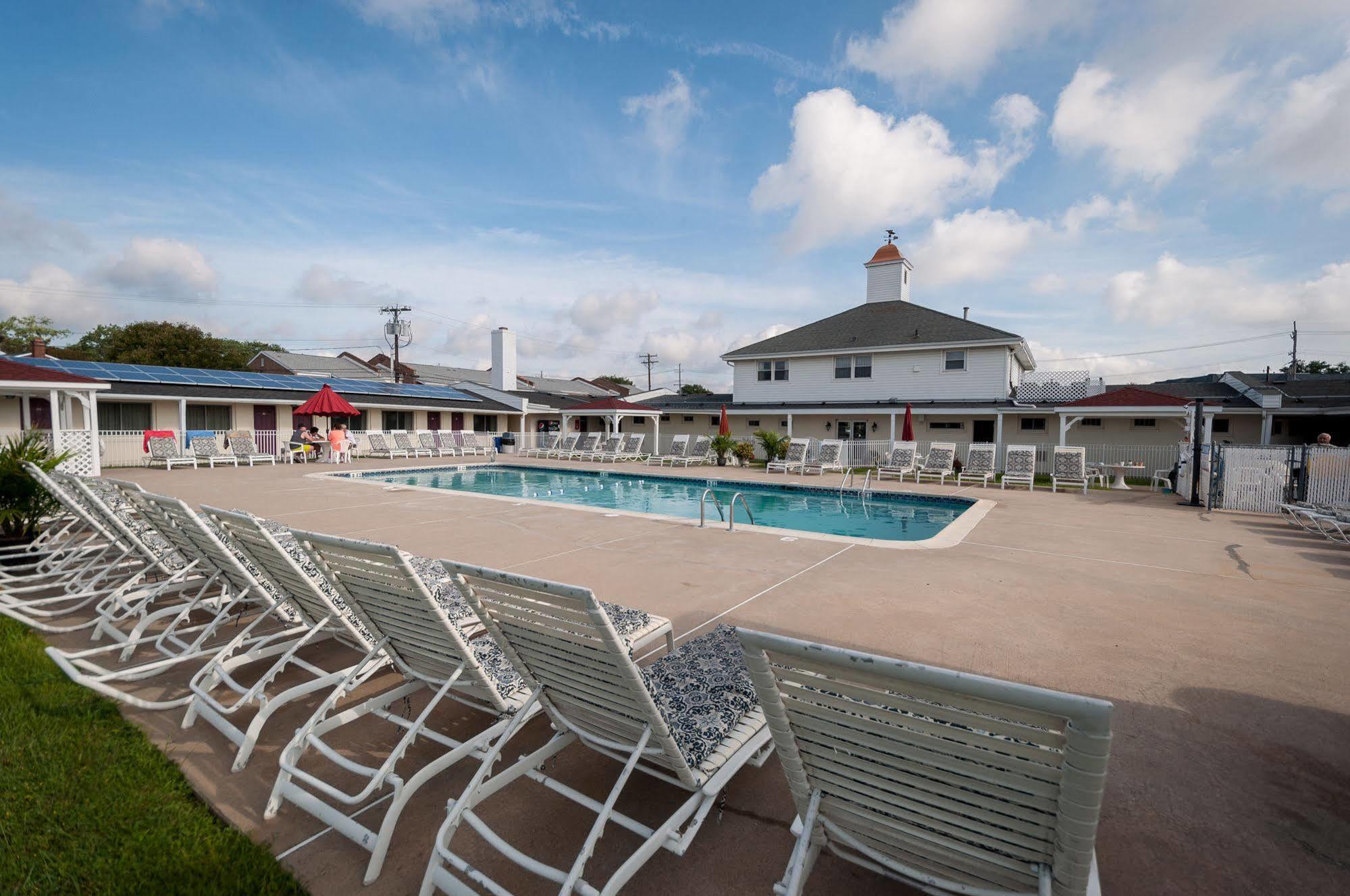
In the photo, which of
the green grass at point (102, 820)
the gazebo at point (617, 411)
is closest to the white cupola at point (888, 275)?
the gazebo at point (617, 411)

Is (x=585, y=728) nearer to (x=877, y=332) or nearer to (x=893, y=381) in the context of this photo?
(x=893, y=381)

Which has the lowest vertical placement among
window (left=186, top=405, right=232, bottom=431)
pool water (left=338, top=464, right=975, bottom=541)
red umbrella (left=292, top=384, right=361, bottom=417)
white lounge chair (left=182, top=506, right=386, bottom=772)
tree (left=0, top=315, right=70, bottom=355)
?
pool water (left=338, top=464, right=975, bottom=541)

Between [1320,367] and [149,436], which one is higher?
[1320,367]

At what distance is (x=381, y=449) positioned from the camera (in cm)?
2334

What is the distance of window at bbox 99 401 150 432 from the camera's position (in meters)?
19.6

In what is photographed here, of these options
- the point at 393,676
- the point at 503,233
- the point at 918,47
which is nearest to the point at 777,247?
the point at 503,233

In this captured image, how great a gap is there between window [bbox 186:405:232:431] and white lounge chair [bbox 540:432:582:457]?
11998 mm

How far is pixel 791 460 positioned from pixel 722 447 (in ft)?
8.65

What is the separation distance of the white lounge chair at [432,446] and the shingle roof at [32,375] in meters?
12.2

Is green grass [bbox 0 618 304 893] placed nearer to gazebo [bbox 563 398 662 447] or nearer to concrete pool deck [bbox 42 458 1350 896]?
concrete pool deck [bbox 42 458 1350 896]

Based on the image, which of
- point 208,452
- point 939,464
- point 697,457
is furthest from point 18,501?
point 939,464

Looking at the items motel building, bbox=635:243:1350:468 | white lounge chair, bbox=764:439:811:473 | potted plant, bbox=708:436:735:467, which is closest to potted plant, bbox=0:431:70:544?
white lounge chair, bbox=764:439:811:473

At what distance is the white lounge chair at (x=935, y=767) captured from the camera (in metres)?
1.15

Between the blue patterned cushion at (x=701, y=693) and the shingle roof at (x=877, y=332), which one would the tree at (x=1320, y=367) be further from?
the blue patterned cushion at (x=701, y=693)
